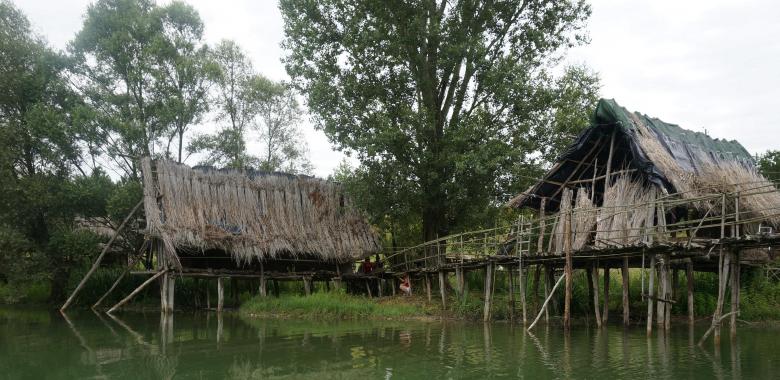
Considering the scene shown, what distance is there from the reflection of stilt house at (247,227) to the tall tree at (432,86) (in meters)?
3.72

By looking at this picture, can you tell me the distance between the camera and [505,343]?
11617 millimetres

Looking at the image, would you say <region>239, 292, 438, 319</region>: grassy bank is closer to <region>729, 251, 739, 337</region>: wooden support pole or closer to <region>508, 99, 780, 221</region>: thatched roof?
<region>508, 99, 780, 221</region>: thatched roof

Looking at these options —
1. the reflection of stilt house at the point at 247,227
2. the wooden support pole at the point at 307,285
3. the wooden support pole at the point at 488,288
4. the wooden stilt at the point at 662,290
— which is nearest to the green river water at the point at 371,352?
the wooden stilt at the point at 662,290

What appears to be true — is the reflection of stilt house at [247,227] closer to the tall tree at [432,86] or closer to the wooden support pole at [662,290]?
the tall tree at [432,86]

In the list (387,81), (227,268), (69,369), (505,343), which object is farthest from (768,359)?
(227,268)

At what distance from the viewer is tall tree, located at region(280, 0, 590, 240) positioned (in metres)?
17.7

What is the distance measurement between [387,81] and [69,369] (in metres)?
12.1

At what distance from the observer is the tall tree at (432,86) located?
17656mm

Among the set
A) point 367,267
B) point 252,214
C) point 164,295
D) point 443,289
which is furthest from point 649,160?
point 164,295

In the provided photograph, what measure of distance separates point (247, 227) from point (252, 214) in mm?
622

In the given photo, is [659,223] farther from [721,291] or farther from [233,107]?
[233,107]

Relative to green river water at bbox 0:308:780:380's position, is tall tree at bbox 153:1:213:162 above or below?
above

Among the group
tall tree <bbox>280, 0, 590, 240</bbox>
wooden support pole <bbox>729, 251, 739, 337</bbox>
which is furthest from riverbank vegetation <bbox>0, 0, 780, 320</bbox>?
wooden support pole <bbox>729, 251, 739, 337</bbox>

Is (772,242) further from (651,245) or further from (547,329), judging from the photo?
(547,329)
